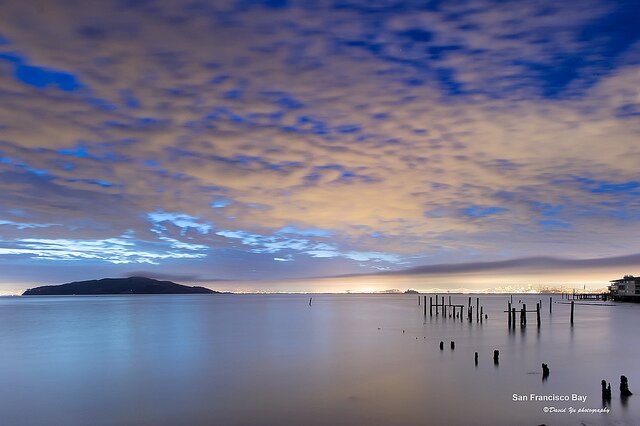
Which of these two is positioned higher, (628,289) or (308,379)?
(628,289)

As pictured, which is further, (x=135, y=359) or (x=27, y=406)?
(x=135, y=359)

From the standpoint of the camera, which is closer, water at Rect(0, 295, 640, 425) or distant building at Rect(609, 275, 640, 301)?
water at Rect(0, 295, 640, 425)

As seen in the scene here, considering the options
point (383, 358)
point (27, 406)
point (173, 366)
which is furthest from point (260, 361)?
point (27, 406)

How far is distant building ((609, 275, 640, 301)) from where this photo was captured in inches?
4616

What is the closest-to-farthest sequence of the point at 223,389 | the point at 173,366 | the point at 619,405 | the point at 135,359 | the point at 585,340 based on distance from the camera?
the point at 619,405
the point at 223,389
the point at 173,366
the point at 135,359
the point at 585,340

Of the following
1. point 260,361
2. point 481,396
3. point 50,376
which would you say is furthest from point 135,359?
point 481,396

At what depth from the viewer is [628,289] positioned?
12169cm

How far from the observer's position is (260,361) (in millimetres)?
34781

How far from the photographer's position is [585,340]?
46.3m

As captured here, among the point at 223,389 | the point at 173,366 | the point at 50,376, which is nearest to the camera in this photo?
the point at 223,389

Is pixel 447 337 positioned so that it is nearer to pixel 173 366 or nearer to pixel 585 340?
pixel 585 340

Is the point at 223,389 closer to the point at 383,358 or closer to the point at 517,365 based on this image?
the point at 383,358

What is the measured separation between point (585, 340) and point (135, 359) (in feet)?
133

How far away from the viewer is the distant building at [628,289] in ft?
385
